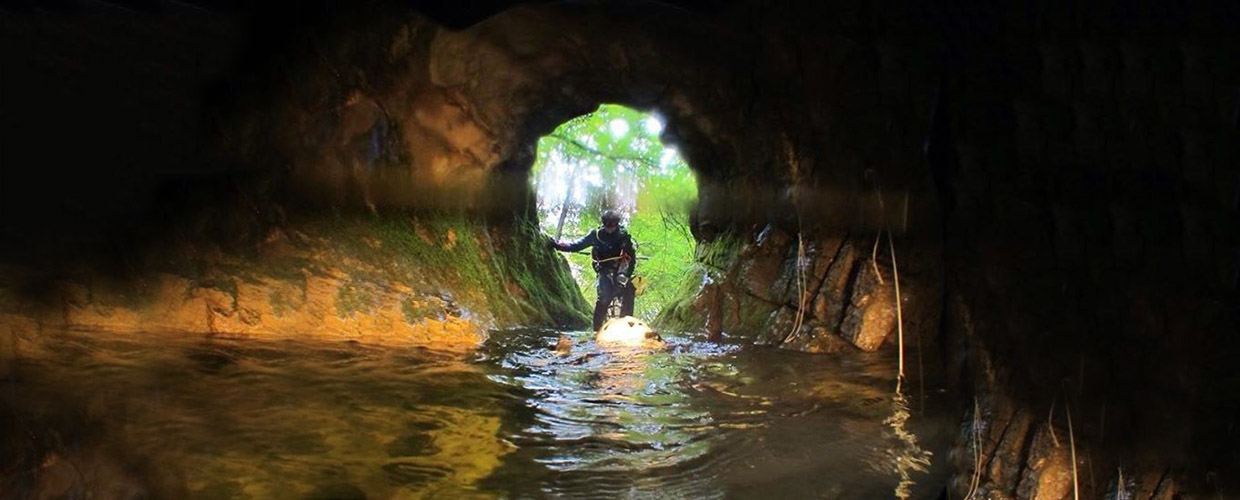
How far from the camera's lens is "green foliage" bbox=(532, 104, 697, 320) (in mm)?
15695

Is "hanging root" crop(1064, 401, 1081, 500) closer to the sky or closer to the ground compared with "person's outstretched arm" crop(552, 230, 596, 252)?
closer to the ground

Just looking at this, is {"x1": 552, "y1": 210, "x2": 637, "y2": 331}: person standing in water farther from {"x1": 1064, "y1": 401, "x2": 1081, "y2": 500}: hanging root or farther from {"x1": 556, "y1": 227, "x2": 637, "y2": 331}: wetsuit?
{"x1": 1064, "y1": 401, "x2": 1081, "y2": 500}: hanging root

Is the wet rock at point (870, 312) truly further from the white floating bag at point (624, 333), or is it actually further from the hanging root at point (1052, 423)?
the hanging root at point (1052, 423)

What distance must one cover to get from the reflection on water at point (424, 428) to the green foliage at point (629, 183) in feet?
28.1

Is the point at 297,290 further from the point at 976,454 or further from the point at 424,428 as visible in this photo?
the point at 976,454

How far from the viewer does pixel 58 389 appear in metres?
3.88

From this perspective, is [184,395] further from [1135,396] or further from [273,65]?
[1135,396]

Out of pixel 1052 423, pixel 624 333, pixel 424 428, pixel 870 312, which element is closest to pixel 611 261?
pixel 624 333

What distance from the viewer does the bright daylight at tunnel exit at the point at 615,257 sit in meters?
2.51

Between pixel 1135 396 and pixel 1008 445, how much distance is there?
2.16 feet

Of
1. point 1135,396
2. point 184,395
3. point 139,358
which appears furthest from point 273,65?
point 1135,396

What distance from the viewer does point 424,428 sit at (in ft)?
12.7

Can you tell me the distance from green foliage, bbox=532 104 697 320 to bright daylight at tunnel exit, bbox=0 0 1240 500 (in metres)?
4.19

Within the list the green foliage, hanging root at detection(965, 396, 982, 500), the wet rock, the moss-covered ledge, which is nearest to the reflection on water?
hanging root at detection(965, 396, 982, 500)
